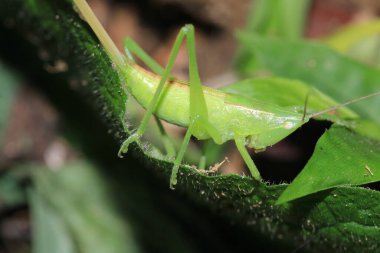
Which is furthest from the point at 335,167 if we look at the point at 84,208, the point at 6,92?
the point at 6,92

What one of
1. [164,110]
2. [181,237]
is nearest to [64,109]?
[181,237]

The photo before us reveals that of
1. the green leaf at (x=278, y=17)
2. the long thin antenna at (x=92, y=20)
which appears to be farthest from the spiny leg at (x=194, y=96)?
the green leaf at (x=278, y=17)

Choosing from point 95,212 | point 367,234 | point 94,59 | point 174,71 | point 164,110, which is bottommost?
point 95,212

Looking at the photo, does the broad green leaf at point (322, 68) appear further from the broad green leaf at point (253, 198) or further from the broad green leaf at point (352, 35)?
the broad green leaf at point (253, 198)

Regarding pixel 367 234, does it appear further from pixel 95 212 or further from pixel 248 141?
pixel 95 212

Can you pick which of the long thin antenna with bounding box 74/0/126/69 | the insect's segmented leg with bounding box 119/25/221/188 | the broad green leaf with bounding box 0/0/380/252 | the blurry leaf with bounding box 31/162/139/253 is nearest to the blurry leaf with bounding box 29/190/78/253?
the blurry leaf with bounding box 31/162/139/253

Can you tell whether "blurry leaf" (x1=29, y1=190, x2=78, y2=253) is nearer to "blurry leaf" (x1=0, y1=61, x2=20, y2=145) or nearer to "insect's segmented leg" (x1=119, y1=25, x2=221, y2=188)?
"blurry leaf" (x1=0, y1=61, x2=20, y2=145)

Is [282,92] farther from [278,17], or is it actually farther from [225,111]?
[278,17]
